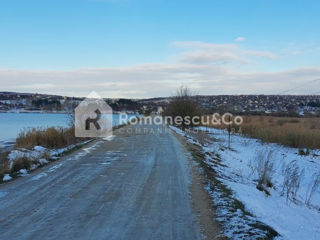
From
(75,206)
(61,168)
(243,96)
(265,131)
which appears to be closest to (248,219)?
(75,206)

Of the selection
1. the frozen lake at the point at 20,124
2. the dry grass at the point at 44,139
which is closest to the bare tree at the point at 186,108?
the frozen lake at the point at 20,124

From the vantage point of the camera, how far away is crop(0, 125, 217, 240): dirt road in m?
5.25

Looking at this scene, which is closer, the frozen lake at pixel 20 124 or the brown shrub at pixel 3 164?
the brown shrub at pixel 3 164

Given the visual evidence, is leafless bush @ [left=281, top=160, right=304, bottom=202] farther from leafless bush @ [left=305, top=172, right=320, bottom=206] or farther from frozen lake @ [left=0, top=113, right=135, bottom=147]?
frozen lake @ [left=0, top=113, right=135, bottom=147]

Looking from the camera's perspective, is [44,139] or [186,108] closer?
[44,139]

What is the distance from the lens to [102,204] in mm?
6781

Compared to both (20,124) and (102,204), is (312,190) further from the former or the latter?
(20,124)

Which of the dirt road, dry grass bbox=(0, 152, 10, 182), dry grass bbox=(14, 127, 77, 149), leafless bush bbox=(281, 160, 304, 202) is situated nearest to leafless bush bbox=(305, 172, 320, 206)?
leafless bush bbox=(281, 160, 304, 202)

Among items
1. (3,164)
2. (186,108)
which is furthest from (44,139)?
(186,108)

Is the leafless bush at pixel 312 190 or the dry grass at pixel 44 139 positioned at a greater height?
the dry grass at pixel 44 139

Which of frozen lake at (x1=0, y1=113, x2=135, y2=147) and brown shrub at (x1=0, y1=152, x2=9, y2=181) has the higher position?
brown shrub at (x1=0, y1=152, x2=9, y2=181)

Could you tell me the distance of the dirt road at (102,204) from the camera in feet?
17.2

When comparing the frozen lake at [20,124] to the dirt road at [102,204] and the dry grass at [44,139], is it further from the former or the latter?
the dirt road at [102,204]

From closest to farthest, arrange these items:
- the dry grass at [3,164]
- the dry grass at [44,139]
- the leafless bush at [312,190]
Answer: the leafless bush at [312,190], the dry grass at [3,164], the dry grass at [44,139]
